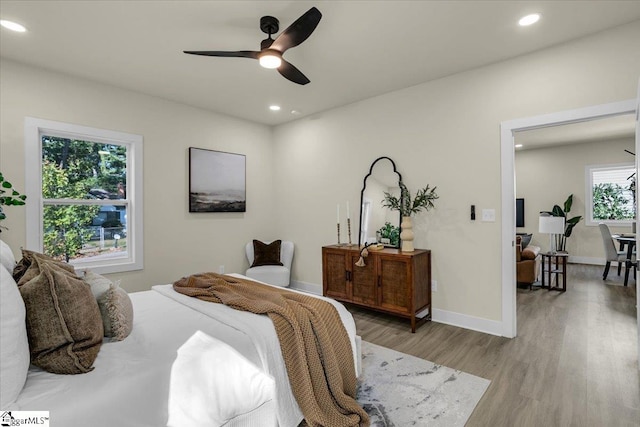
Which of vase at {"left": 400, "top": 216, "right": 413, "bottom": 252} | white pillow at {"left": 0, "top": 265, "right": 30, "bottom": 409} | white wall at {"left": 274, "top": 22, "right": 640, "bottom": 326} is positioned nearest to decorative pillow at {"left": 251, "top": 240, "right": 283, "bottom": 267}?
white wall at {"left": 274, "top": 22, "right": 640, "bottom": 326}

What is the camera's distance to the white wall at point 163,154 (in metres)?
3.03

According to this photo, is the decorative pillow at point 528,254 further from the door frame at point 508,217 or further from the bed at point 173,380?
the bed at point 173,380

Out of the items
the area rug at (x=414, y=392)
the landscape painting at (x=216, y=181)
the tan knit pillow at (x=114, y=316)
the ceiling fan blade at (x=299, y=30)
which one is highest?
the ceiling fan blade at (x=299, y=30)

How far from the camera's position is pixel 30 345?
4.03ft

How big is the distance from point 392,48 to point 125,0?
211 centimetres

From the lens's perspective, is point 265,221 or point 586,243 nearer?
point 265,221

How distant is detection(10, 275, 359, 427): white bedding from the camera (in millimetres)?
1104

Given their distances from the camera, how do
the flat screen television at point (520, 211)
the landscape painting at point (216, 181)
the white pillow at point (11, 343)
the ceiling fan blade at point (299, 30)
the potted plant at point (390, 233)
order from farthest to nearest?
the flat screen television at point (520, 211) → the landscape painting at point (216, 181) → the potted plant at point (390, 233) → the ceiling fan blade at point (299, 30) → the white pillow at point (11, 343)

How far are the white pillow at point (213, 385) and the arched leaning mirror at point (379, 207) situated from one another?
101 inches

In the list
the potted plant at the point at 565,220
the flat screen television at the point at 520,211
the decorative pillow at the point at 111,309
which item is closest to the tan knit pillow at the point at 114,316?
the decorative pillow at the point at 111,309

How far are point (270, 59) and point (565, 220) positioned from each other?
7.48m

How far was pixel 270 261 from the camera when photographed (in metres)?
4.75

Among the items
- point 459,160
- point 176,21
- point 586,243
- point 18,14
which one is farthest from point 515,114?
point 586,243

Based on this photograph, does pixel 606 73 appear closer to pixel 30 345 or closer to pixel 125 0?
pixel 125 0
